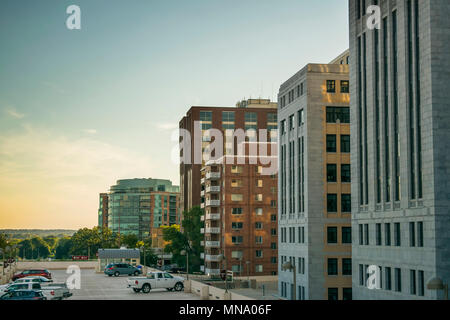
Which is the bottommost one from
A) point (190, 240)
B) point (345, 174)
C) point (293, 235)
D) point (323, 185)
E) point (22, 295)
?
point (22, 295)

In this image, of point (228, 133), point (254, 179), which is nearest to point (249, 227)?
point (254, 179)

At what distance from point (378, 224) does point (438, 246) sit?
32.6ft

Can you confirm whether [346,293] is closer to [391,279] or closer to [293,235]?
[293,235]

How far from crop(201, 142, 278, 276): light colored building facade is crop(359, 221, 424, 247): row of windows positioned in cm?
5622

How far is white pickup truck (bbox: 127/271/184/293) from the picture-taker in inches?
2486

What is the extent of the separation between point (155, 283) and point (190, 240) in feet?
196

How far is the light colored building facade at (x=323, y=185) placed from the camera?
218 feet

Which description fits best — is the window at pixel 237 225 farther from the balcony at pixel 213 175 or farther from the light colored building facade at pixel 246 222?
the balcony at pixel 213 175

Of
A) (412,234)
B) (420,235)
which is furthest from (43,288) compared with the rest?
(420,235)

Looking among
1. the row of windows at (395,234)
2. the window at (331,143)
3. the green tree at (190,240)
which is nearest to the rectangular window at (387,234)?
the row of windows at (395,234)

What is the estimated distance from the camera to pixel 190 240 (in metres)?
123

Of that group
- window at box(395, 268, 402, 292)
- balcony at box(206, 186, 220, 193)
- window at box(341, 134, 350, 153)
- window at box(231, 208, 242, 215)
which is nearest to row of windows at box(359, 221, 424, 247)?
window at box(395, 268, 402, 292)

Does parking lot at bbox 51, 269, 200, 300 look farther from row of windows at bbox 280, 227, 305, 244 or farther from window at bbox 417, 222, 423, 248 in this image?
window at bbox 417, 222, 423, 248

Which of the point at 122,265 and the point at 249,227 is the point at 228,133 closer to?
the point at 249,227
